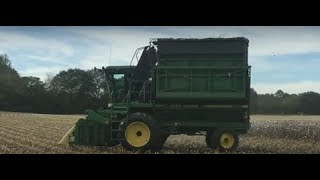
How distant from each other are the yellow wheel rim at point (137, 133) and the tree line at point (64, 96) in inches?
50.1

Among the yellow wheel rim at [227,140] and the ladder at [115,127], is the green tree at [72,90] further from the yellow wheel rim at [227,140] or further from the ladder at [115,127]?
the yellow wheel rim at [227,140]

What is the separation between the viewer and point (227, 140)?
1125cm

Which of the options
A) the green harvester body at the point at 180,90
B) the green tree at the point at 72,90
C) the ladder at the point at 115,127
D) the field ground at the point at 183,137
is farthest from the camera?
the ladder at the point at 115,127

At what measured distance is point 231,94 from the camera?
36.2ft

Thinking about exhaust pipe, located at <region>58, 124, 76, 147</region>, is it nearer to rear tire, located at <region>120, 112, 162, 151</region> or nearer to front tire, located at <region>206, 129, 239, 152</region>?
rear tire, located at <region>120, 112, 162, 151</region>

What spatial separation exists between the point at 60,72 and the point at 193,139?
4.78 metres

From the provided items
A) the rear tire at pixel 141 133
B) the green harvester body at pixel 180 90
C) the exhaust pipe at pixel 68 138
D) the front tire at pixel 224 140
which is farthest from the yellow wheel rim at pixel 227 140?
the exhaust pipe at pixel 68 138

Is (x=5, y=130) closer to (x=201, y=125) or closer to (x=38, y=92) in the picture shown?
(x=38, y=92)

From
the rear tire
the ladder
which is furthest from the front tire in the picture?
the ladder

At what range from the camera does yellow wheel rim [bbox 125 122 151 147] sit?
11.2m

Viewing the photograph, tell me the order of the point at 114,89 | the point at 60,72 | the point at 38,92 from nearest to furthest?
the point at 60,72 → the point at 38,92 → the point at 114,89

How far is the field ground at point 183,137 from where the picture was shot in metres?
10.5

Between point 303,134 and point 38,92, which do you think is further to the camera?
point 303,134
